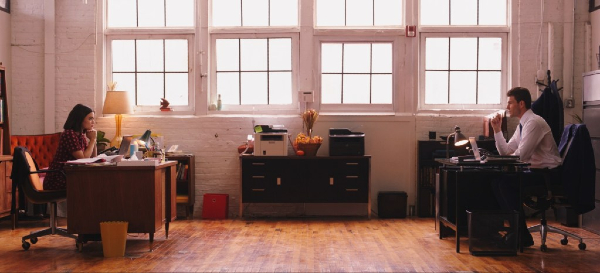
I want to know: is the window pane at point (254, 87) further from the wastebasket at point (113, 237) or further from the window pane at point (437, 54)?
the wastebasket at point (113, 237)

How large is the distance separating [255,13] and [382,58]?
1861 mm

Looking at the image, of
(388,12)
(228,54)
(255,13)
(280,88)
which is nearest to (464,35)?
(388,12)

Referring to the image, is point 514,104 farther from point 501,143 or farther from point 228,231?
point 228,231

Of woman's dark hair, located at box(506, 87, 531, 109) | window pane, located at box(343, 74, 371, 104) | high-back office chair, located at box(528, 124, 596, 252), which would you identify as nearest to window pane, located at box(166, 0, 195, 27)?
window pane, located at box(343, 74, 371, 104)

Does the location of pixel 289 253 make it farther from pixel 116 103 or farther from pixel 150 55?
pixel 150 55

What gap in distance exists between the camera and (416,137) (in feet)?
26.4

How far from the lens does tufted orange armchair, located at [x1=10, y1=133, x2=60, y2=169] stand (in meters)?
7.34

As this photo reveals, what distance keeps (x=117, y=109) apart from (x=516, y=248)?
5.08 metres

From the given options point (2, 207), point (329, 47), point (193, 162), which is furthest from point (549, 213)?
point (2, 207)

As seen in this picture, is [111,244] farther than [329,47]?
No

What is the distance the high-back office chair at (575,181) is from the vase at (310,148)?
9.63ft

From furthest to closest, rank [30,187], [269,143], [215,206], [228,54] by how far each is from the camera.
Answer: [228,54]
[215,206]
[269,143]
[30,187]

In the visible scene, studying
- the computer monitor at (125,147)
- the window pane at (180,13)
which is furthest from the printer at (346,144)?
the computer monitor at (125,147)

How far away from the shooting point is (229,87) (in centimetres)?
826
